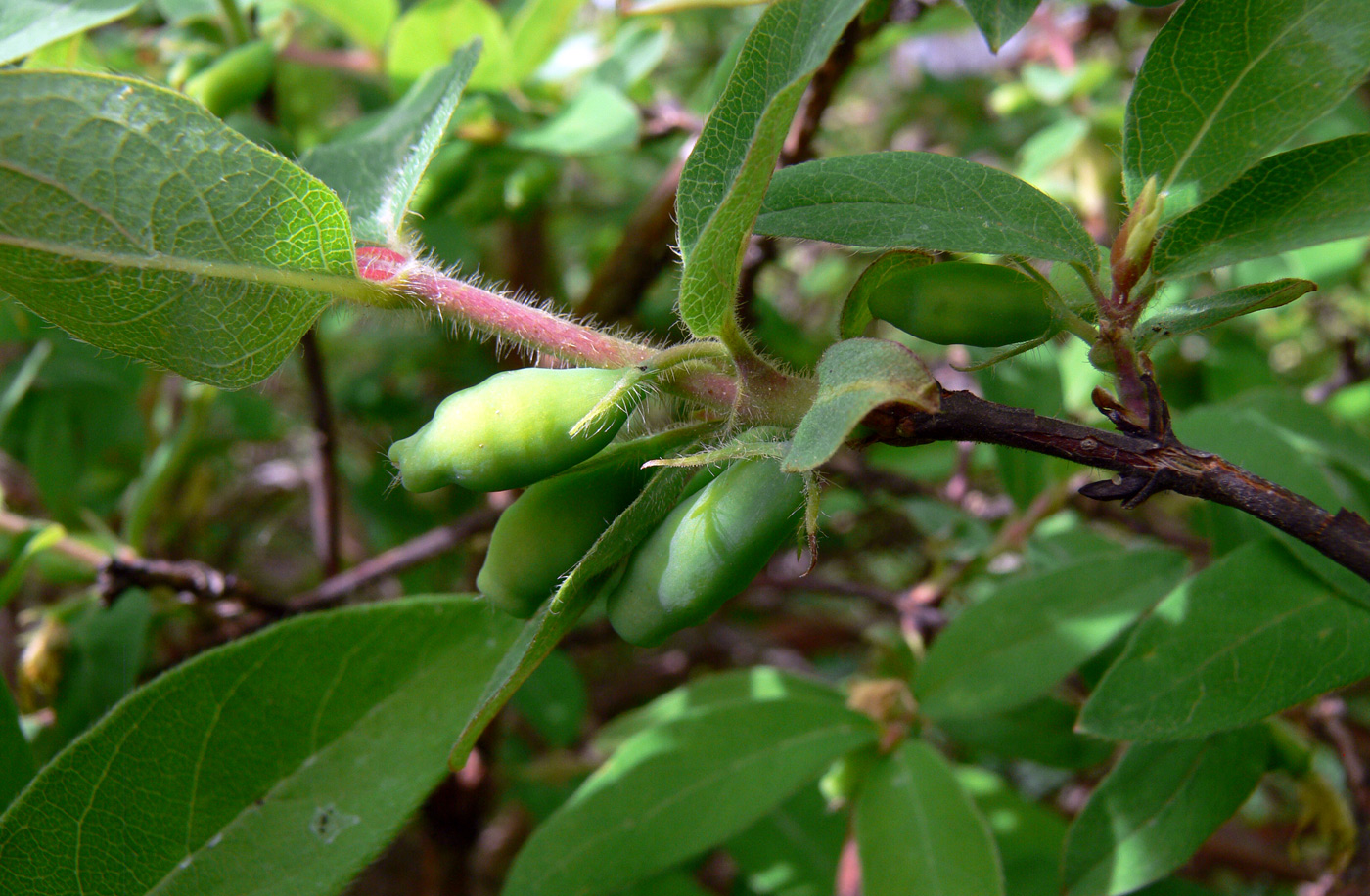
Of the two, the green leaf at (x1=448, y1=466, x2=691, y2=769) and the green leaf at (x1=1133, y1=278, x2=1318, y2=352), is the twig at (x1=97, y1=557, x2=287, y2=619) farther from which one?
the green leaf at (x1=1133, y1=278, x2=1318, y2=352)

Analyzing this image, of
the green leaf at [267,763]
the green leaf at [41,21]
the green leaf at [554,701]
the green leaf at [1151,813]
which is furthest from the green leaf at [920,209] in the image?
the green leaf at [554,701]

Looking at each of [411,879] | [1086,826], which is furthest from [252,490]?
[1086,826]

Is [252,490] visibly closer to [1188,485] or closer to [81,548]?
→ [81,548]

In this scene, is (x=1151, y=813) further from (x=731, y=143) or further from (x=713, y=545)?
(x=731, y=143)

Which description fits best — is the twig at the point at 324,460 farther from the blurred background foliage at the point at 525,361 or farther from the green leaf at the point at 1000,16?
the green leaf at the point at 1000,16

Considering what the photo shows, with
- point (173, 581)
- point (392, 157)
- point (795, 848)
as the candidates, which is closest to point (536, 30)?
point (392, 157)

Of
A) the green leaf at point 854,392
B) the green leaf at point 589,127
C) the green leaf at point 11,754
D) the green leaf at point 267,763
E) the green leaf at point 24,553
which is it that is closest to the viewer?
the green leaf at point 854,392
